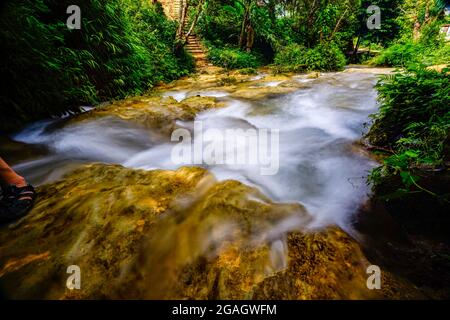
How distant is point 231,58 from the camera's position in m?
12.6

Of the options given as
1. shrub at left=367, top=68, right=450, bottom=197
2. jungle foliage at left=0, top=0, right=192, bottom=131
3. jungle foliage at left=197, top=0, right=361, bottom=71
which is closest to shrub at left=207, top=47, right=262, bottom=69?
jungle foliage at left=197, top=0, right=361, bottom=71

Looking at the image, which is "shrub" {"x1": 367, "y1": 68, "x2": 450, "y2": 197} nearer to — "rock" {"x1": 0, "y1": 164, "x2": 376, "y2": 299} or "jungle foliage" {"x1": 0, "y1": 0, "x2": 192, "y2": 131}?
"rock" {"x1": 0, "y1": 164, "x2": 376, "y2": 299}

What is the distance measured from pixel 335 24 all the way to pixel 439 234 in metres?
16.7

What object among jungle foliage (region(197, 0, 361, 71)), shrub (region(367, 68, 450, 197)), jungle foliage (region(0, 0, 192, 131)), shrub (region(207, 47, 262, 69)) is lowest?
shrub (region(367, 68, 450, 197))

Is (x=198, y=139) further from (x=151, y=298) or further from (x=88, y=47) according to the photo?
(x=88, y=47)

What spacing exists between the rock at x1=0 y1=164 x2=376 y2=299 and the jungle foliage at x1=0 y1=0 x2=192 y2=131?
2589mm

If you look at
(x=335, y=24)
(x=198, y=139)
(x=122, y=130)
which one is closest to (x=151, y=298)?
(x=198, y=139)

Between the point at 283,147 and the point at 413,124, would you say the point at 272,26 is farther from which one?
the point at 413,124

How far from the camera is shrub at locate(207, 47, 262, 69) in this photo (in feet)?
40.9

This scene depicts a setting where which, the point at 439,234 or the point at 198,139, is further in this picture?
the point at 198,139

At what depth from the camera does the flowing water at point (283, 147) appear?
2.89 metres

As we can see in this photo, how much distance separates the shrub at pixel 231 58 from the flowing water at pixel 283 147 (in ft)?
22.3

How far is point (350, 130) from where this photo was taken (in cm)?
448

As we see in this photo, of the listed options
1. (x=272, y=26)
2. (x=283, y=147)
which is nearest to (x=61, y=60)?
(x=283, y=147)
